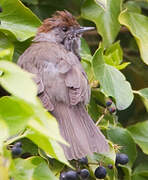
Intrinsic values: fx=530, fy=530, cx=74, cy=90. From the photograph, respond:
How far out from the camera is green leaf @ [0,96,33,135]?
1.83m

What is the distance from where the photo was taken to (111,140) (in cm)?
349

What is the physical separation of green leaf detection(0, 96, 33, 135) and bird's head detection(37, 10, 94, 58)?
2.13m

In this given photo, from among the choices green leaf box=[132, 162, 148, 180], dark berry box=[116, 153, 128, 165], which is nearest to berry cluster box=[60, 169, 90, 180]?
dark berry box=[116, 153, 128, 165]

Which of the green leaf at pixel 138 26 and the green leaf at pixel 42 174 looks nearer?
the green leaf at pixel 42 174

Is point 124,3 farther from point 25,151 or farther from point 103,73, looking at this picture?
point 25,151

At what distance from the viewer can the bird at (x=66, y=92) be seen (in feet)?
10.4

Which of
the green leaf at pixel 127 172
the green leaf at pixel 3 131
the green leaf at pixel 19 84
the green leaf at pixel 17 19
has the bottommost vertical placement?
the green leaf at pixel 127 172

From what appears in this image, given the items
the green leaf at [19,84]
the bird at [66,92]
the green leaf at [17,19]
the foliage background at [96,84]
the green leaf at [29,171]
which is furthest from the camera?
the green leaf at [17,19]

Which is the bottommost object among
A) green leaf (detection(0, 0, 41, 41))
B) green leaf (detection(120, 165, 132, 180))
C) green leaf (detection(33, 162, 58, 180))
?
green leaf (detection(120, 165, 132, 180))

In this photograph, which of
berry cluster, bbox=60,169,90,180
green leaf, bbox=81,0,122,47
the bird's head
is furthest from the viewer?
the bird's head

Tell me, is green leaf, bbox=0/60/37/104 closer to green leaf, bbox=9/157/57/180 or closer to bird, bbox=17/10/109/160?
green leaf, bbox=9/157/57/180

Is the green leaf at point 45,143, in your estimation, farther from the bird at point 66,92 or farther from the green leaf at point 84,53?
the green leaf at point 84,53

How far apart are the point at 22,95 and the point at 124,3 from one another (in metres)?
2.76

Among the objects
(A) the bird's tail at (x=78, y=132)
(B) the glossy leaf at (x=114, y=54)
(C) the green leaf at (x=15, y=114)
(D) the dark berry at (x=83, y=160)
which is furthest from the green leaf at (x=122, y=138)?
(C) the green leaf at (x=15, y=114)
